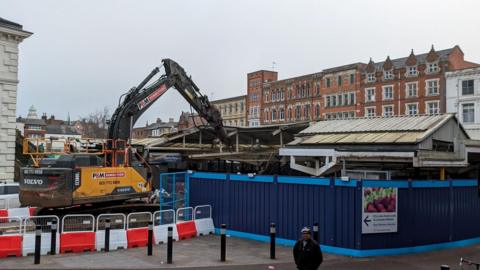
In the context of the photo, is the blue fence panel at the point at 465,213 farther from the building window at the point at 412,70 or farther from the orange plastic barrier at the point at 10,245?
the building window at the point at 412,70

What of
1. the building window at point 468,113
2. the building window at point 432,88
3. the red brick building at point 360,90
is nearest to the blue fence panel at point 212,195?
the building window at point 468,113

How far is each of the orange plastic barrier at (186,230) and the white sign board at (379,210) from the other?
20.9 ft

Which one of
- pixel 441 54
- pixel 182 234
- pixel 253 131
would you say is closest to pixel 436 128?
pixel 182 234

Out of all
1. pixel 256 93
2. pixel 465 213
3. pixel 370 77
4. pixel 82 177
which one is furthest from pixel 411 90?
pixel 82 177

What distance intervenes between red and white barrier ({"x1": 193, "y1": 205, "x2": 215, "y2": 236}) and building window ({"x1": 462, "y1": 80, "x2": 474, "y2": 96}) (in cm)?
4812

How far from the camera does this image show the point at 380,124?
20453mm

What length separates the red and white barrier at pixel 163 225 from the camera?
16.0 metres

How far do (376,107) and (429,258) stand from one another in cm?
5699

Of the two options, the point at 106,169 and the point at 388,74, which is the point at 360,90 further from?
the point at 106,169

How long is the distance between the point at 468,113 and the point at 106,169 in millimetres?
49617

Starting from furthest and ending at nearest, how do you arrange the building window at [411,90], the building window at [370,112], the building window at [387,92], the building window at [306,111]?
1. the building window at [306,111]
2. the building window at [370,112]
3. the building window at [387,92]
4. the building window at [411,90]

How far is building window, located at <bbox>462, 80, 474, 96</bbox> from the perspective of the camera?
56144mm

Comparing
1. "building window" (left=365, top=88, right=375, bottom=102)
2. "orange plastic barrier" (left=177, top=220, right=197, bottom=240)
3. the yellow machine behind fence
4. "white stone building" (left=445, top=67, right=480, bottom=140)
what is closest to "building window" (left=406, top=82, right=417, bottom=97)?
"white stone building" (left=445, top=67, right=480, bottom=140)

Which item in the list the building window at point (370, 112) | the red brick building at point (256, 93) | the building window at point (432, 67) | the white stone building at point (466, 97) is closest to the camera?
the white stone building at point (466, 97)
